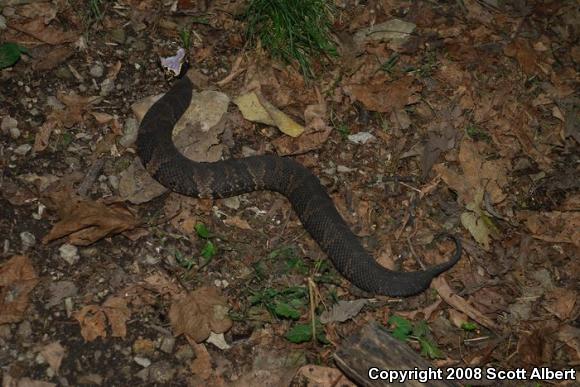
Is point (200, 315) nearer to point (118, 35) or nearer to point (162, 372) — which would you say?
point (162, 372)

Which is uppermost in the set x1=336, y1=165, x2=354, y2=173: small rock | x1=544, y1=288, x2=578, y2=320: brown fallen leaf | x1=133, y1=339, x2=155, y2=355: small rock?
x1=336, y1=165, x2=354, y2=173: small rock

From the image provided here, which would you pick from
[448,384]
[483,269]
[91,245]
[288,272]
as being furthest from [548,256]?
[91,245]

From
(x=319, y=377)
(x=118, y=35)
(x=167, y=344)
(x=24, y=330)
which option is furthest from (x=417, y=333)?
(x=118, y=35)

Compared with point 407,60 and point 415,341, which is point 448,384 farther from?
point 407,60

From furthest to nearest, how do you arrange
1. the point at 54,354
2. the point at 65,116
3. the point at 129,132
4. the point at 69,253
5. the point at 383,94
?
the point at 383,94 < the point at 129,132 < the point at 65,116 < the point at 69,253 < the point at 54,354

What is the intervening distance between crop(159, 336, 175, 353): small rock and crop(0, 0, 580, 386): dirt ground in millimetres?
11

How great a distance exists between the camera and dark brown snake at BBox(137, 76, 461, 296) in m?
4.82

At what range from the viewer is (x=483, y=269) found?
519cm

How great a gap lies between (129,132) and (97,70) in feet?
2.24

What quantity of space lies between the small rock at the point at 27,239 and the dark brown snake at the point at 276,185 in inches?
42.4

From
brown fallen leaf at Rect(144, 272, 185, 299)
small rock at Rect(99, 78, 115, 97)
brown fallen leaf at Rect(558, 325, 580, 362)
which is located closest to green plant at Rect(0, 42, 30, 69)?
small rock at Rect(99, 78, 115, 97)

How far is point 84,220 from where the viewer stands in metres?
4.51

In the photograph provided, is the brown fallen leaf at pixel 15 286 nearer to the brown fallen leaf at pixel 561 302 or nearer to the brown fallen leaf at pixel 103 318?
the brown fallen leaf at pixel 103 318

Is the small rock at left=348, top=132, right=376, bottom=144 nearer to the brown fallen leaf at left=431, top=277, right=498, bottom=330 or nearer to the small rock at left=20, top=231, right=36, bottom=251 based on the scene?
the brown fallen leaf at left=431, top=277, right=498, bottom=330
